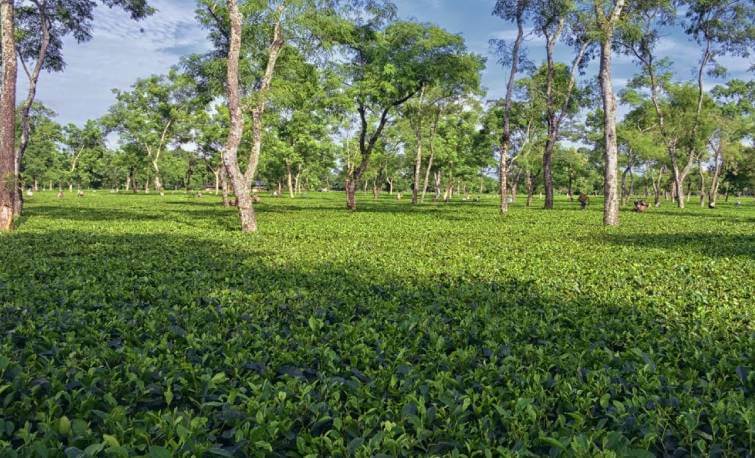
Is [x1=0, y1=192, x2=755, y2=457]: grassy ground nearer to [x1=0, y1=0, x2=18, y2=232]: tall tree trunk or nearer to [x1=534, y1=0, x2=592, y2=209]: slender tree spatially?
[x1=0, y1=0, x2=18, y2=232]: tall tree trunk

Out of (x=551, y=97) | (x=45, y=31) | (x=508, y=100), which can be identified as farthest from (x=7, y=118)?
(x=551, y=97)

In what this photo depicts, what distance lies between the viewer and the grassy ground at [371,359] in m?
3.28

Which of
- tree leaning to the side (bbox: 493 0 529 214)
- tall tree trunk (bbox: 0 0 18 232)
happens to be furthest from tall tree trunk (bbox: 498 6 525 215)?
tall tree trunk (bbox: 0 0 18 232)

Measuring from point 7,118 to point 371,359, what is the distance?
20.0 metres

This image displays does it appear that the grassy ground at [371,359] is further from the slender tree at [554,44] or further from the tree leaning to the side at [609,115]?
the slender tree at [554,44]

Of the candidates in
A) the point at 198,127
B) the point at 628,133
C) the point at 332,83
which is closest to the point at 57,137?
the point at 198,127

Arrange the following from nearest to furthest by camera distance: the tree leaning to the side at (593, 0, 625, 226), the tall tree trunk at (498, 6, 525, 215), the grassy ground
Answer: the grassy ground
the tree leaning to the side at (593, 0, 625, 226)
the tall tree trunk at (498, 6, 525, 215)

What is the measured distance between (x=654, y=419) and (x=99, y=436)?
3994 mm

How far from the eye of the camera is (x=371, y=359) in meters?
4.79

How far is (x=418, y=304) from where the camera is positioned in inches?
284

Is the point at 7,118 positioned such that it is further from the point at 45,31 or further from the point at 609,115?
the point at 609,115

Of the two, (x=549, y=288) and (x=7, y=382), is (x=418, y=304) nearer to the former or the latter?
(x=549, y=288)

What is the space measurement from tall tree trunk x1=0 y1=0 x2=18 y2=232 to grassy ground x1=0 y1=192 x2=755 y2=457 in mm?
8895

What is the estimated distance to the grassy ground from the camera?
3279mm
